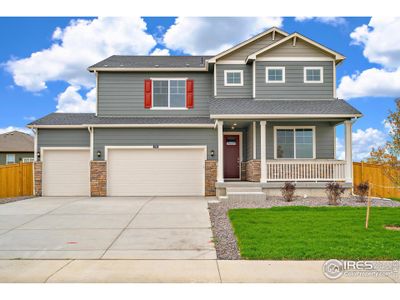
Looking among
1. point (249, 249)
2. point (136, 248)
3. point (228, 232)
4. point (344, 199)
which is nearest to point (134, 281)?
point (136, 248)

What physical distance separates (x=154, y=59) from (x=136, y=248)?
13.8 metres

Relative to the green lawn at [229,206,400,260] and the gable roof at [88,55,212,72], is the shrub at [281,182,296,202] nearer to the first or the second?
the green lawn at [229,206,400,260]

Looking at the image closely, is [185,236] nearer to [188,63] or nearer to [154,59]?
[188,63]

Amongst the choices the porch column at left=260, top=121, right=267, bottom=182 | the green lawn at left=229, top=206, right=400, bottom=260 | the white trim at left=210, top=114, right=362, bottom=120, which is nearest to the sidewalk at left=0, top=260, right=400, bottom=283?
the green lawn at left=229, top=206, right=400, bottom=260

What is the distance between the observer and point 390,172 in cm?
1064

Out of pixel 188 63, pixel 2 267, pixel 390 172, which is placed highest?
pixel 188 63

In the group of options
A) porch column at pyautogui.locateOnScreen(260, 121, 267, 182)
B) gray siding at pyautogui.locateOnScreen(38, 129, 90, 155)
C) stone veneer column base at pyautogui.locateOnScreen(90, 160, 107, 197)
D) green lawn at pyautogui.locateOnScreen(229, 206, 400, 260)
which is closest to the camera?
green lawn at pyautogui.locateOnScreen(229, 206, 400, 260)

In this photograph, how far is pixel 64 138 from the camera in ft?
58.2

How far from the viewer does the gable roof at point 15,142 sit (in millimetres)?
35219

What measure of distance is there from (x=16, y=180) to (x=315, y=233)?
14.4 metres

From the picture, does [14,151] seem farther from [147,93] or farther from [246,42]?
[246,42]

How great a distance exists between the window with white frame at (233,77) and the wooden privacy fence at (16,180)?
10006 millimetres

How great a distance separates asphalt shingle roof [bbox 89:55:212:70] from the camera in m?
18.1

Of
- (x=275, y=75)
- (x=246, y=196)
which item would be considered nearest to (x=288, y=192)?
(x=246, y=196)
